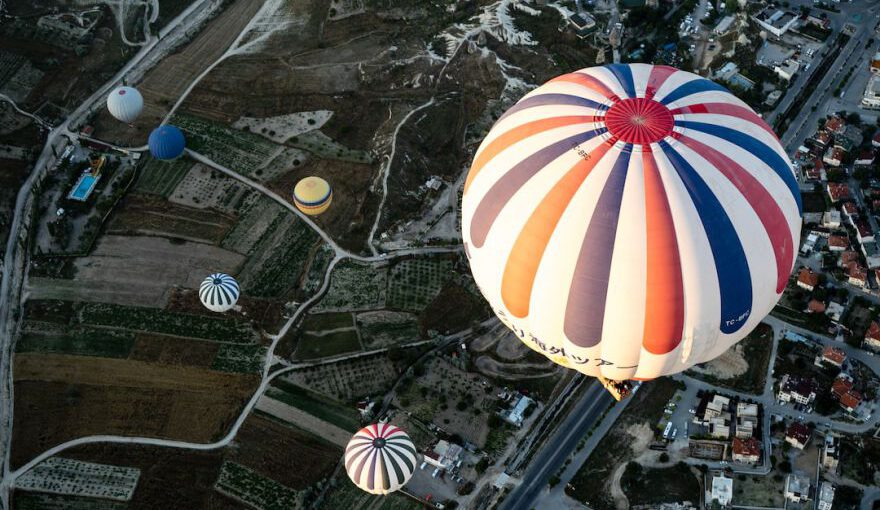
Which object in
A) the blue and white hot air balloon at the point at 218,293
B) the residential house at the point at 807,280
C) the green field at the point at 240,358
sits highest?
the blue and white hot air balloon at the point at 218,293

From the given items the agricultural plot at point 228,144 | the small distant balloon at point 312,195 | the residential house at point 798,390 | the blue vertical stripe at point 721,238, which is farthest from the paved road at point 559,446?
the agricultural plot at point 228,144

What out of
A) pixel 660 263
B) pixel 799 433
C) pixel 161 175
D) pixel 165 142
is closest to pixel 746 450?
pixel 799 433

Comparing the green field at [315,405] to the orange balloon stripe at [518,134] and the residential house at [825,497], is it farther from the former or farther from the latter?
the residential house at [825,497]

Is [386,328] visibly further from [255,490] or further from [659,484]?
[659,484]

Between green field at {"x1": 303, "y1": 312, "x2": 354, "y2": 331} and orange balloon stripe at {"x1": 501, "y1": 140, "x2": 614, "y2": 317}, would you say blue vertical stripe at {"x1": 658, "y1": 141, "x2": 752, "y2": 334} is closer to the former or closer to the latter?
orange balloon stripe at {"x1": 501, "y1": 140, "x2": 614, "y2": 317}

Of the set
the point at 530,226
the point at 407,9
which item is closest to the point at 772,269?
the point at 530,226

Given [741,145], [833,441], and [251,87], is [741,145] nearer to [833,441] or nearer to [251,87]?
[833,441]
